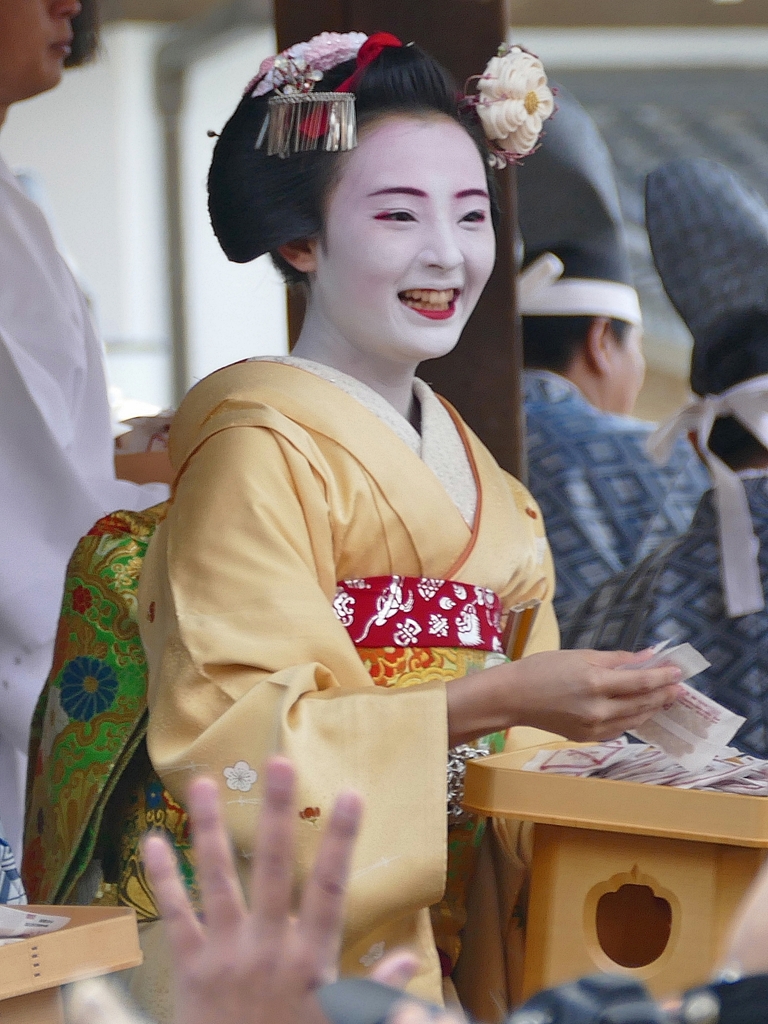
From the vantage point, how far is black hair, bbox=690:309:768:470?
8.75 ft

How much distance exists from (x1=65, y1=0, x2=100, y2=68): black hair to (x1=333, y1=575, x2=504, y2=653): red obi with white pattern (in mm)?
1639

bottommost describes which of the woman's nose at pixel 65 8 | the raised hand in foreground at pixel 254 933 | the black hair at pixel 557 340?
the black hair at pixel 557 340

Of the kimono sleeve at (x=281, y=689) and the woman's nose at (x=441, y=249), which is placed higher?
the woman's nose at (x=441, y=249)

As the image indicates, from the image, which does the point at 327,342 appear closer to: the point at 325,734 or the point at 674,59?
the point at 325,734

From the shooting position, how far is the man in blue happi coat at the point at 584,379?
3.21 metres

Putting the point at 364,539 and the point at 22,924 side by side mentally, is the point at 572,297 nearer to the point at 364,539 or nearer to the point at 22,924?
the point at 364,539

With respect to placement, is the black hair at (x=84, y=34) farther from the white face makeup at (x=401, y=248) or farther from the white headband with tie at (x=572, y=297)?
the white face makeup at (x=401, y=248)

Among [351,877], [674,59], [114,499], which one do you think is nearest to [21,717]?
[114,499]

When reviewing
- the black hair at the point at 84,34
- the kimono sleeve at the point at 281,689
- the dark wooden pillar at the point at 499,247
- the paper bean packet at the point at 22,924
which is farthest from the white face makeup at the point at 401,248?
the black hair at the point at 84,34

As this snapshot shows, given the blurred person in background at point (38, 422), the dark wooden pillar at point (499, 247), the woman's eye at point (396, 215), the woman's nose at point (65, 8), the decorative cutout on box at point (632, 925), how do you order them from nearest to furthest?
the decorative cutout on box at point (632, 925)
the woman's eye at point (396, 215)
the dark wooden pillar at point (499, 247)
the blurred person in background at point (38, 422)
the woman's nose at point (65, 8)

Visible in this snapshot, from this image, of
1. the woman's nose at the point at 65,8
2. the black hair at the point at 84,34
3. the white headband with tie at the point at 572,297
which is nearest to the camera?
the woman's nose at the point at 65,8

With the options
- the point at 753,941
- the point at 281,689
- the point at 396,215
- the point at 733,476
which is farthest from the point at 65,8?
the point at 753,941

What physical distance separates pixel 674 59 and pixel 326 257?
3878 mm

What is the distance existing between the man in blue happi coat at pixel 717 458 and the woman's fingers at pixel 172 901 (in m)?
1.65
